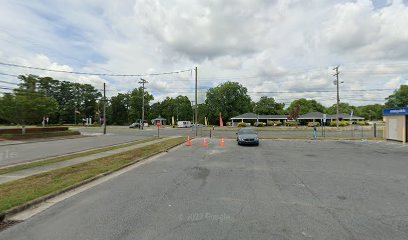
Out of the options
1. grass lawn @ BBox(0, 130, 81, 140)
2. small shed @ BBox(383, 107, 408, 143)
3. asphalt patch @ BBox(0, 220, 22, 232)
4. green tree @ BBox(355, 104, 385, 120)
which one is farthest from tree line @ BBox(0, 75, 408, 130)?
asphalt patch @ BBox(0, 220, 22, 232)

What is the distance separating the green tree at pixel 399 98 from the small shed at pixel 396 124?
91.5m

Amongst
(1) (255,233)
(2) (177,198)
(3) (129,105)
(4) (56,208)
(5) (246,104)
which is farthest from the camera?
(3) (129,105)

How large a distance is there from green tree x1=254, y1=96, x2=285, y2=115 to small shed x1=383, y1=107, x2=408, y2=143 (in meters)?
66.0

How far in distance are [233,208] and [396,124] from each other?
85.9 feet

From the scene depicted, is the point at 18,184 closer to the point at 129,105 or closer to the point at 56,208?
the point at 56,208

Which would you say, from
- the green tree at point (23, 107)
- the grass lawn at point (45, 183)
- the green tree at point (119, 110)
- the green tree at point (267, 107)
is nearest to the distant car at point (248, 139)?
the grass lawn at point (45, 183)

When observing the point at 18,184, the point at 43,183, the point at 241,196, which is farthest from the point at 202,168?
the point at 18,184

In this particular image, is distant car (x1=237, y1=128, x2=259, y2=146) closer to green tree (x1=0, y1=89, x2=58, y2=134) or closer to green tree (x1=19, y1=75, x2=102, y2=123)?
green tree (x1=0, y1=89, x2=58, y2=134)

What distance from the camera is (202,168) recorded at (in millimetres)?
9617

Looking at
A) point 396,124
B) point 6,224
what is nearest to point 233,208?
point 6,224

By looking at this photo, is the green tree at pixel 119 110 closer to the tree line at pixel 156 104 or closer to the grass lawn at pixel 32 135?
the tree line at pixel 156 104

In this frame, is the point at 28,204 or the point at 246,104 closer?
the point at 28,204

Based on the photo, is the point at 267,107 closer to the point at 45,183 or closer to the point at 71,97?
the point at 71,97

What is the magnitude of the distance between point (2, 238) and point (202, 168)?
21.7 ft
